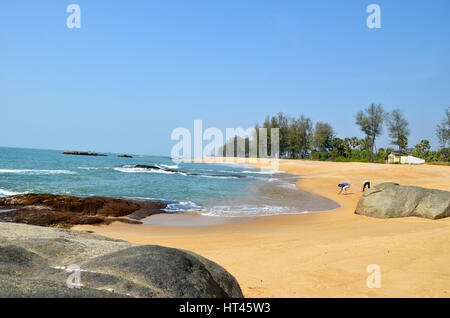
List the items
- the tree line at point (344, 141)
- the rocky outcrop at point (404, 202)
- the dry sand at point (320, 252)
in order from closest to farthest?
the dry sand at point (320, 252), the rocky outcrop at point (404, 202), the tree line at point (344, 141)

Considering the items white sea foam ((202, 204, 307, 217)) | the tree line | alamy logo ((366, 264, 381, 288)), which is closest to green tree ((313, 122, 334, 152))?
the tree line

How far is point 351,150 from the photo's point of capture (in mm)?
81000

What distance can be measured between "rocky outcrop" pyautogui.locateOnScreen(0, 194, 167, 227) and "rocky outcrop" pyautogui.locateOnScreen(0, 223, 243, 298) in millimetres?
7224

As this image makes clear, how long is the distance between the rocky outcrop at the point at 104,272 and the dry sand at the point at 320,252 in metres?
1.75

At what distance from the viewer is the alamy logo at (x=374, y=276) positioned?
4309 mm

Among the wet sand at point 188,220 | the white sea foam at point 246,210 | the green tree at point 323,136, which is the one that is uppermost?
the green tree at point 323,136

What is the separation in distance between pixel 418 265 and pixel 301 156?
9681 centimetres

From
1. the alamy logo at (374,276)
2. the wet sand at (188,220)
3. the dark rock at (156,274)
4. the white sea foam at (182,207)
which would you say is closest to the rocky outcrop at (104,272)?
the dark rock at (156,274)

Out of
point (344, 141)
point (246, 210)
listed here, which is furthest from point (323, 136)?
point (246, 210)

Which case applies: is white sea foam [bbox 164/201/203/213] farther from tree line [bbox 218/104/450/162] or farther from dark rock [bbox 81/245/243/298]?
tree line [bbox 218/104/450/162]

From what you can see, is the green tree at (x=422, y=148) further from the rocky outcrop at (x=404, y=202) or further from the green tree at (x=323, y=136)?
the rocky outcrop at (x=404, y=202)

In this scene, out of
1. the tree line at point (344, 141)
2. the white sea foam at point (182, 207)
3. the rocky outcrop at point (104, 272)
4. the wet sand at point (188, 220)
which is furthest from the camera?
the tree line at point (344, 141)

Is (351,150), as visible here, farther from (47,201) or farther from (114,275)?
(114,275)
